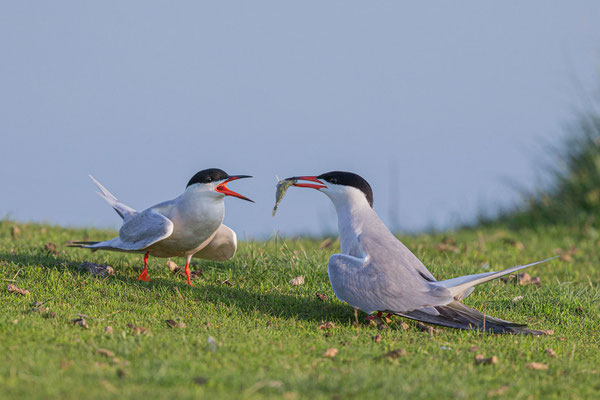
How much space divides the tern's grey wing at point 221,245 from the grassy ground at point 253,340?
0.92 ft

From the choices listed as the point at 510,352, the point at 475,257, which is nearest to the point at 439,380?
the point at 510,352

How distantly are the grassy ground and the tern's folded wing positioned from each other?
19.0 inches

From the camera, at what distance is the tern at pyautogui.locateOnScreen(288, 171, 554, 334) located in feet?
19.3

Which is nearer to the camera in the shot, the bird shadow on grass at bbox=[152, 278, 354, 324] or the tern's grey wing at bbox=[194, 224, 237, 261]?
the bird shadow on grass at bbox=[152, 278, 354, 324]

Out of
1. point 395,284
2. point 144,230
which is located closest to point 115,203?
point 144,230

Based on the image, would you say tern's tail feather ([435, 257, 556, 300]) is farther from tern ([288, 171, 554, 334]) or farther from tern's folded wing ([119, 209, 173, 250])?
tern's folded wing ([119, 209, 173, 250])

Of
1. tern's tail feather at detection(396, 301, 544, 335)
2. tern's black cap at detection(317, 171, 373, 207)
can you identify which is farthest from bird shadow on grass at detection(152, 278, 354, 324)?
tern's black cap at detection(317, 171, 373, 207)

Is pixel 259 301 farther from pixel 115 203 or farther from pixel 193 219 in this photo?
pixel 115 203

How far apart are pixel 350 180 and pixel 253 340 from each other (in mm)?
1987

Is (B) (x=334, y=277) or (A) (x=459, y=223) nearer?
(B) (x=334, y=277)

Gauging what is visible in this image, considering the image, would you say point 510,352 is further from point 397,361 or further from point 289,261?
point 289,261

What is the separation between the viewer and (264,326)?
6.14 metres

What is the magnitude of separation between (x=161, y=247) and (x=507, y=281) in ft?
15.5

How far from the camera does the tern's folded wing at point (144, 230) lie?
694cm
